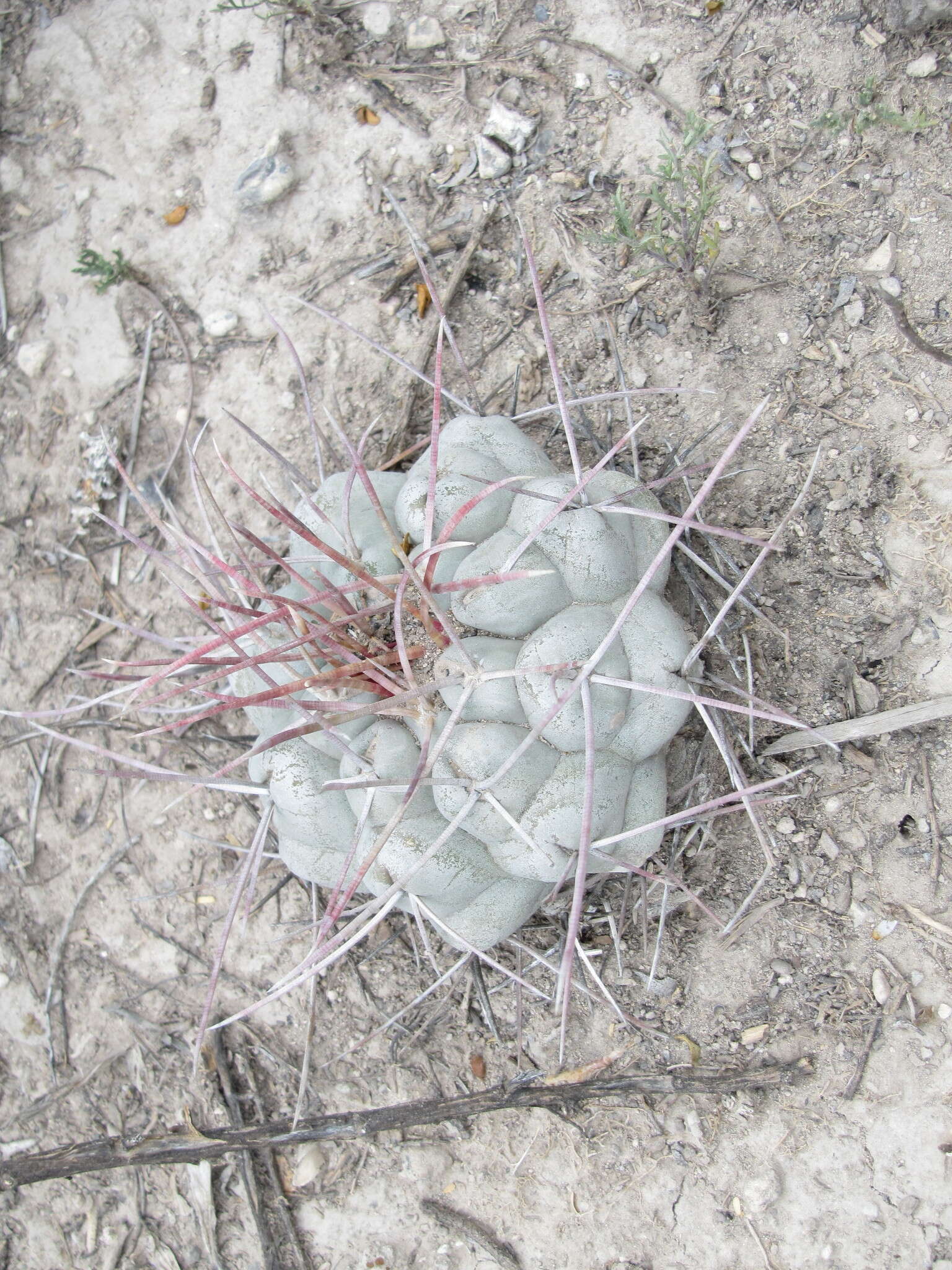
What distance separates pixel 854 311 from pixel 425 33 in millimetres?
1298

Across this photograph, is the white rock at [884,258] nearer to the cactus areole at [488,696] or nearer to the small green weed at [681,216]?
the small green weed at [681,216]

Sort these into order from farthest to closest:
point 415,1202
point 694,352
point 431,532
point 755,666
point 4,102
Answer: point 4,102 → point 415,1202 → point 694,352 → point 755,666 → point 431,532

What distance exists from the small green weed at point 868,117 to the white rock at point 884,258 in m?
0.22

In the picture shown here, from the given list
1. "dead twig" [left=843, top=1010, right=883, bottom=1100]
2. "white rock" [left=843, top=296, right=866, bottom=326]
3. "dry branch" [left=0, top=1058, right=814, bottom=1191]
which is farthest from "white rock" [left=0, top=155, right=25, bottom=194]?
"dead twig" [left=843, top=1010, right=883, bottom=1100]

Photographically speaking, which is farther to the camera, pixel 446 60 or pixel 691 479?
pixel 446 60

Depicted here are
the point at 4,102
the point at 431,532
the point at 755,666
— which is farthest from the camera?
the point at 4,102

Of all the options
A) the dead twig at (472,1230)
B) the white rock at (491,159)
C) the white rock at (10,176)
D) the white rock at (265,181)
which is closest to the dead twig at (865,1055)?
the dead twig at (472,1230)

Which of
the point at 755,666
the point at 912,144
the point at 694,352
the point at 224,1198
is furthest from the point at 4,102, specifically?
the point at 224,1198

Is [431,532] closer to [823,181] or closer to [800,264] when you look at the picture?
[800,264]

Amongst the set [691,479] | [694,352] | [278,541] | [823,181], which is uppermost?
[823,181]

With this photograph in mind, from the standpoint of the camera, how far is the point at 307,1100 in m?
2.27

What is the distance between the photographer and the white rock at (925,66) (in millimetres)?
1962

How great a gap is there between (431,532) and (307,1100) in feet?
5.08

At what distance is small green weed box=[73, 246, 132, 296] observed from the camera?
2.47m
